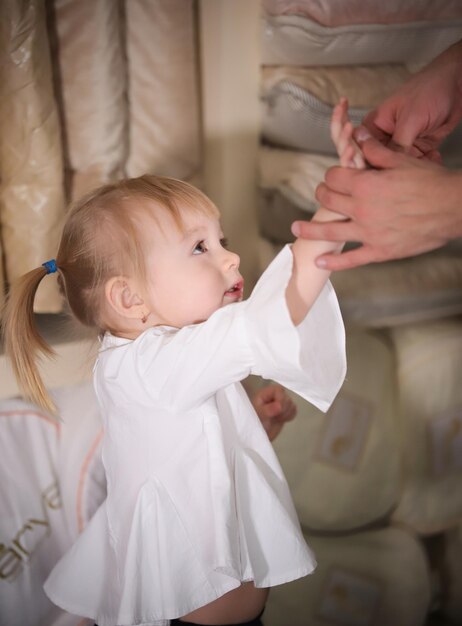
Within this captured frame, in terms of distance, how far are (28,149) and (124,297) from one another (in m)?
0.39

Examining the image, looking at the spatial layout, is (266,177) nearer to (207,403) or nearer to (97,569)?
(207,403)

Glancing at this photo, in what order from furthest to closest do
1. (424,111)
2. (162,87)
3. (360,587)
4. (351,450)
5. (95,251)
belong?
(351,450), (360,587), (162,87), (424,111), (95,251)

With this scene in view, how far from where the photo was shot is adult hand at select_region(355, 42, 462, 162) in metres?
0.98

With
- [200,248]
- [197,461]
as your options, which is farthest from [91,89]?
[197,461]

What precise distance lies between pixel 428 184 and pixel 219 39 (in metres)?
0.61

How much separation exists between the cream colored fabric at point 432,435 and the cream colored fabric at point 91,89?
73 centimetres

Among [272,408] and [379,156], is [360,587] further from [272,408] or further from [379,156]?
[379,156]

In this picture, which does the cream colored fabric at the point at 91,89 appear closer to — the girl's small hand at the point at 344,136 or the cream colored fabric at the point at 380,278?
the cream colored fabric at the point at 380,278

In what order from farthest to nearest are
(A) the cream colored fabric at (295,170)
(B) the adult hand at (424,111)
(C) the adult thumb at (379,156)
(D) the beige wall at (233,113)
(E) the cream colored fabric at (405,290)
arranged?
1. (E) the cream colored fabric at (405,290)
2. (A) the cream colored fabric at (295,170)
3. (D) the beige wall at (233,113)
4. (B) the adult hand at (424,111)
5. (C) the adult thumb at (379,156)

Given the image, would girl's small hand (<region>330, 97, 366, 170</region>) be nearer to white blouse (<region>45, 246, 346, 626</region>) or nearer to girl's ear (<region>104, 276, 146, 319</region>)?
white blouse (<region>45, 246, 346, 626</region>)

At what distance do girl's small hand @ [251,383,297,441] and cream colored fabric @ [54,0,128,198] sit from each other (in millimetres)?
469

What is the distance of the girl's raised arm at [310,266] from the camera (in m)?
0.70

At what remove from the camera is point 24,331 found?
0.86 m

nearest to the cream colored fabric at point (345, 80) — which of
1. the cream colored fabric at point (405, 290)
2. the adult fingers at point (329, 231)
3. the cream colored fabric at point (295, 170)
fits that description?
the cream colored fabric at point (295, 170)
